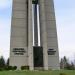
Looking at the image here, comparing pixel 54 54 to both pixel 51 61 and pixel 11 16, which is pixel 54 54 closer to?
pixel 51 61

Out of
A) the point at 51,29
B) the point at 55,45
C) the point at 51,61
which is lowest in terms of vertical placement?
the point at 51,61

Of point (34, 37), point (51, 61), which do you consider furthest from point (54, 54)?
point (34, 37)

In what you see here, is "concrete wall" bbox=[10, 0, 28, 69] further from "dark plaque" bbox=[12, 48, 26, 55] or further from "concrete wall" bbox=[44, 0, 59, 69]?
"concrete wall" bbox=[44, 0, 59, 69]

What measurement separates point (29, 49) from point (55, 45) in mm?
6083

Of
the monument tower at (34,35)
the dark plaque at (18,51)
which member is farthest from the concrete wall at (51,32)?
the dark plaque at (18,51)

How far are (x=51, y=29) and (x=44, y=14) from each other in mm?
3615

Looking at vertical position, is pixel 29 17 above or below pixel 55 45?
above

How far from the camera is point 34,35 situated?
52438mm

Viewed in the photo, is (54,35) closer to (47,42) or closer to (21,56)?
(47,42)

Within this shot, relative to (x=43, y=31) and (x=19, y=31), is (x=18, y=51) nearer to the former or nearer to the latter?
(x=19, y=31)

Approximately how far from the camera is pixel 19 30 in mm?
52438

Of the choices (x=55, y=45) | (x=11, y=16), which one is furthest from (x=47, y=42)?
(x=11, y=16)

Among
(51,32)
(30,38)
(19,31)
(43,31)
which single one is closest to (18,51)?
(30,38)

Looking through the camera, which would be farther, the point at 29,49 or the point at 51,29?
the point at 51,29
